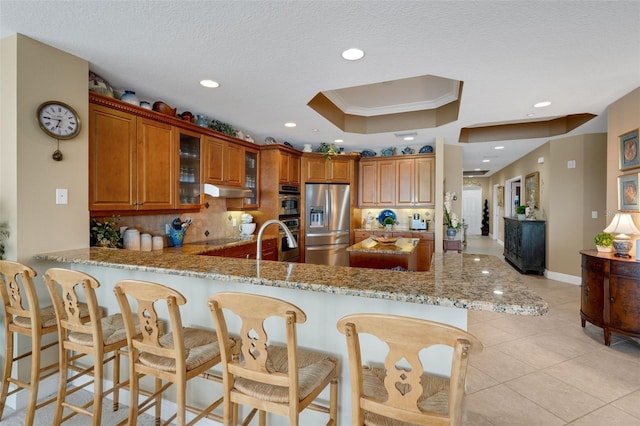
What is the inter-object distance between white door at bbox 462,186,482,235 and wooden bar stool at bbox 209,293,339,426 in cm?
1290

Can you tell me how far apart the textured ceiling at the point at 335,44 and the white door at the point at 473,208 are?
31.7 feet

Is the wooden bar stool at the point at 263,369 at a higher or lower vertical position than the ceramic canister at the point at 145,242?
lower

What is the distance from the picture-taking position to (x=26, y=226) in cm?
217

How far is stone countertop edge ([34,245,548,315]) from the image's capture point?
1.23 meters

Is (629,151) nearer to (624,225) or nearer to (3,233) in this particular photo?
(624,225)

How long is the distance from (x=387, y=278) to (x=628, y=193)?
135 inches

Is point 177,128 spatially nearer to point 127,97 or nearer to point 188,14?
point 127,97

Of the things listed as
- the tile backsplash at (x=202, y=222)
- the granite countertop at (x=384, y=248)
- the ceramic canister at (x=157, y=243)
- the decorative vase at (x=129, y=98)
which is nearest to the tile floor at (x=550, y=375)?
the granite countertop at (x=384, y=248)

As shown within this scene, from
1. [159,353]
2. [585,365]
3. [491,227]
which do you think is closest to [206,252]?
[159,353]

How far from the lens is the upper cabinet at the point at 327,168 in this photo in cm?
562

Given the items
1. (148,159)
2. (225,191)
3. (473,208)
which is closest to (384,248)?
(225,191)

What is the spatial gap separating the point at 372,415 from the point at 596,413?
79.4 inches

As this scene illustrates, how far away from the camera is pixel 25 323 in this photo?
2.00 meters

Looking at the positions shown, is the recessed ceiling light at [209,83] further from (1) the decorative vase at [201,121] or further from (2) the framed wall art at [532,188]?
(2) the framed wall art at [532,188]
